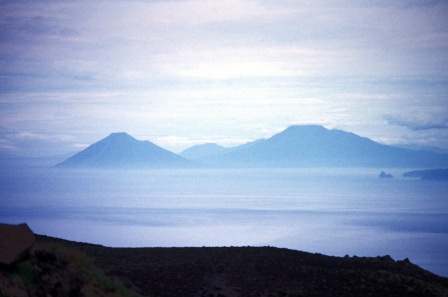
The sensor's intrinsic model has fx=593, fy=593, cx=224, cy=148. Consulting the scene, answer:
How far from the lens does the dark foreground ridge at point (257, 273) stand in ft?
49.1

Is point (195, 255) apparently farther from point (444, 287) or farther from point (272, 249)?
point (444, 287)

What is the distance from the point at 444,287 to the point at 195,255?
7728 mm

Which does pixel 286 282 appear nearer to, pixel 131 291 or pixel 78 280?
pixel 131 291

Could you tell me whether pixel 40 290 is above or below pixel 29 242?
below

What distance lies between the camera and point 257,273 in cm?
1625

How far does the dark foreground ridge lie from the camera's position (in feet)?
49.1

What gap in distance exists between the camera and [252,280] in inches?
613

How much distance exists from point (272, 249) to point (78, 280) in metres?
9.33

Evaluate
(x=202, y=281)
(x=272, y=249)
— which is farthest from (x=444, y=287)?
(x=202, y=281)

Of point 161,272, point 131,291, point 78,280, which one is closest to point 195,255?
point 161,272

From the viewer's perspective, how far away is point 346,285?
53.2ft

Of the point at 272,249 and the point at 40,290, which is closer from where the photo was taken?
the point at 40,290

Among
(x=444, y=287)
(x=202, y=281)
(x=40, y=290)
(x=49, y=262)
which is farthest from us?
(x=444, y=287)

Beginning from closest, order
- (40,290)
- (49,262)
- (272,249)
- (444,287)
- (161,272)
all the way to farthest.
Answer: (40,290) < (49,262) < (161,272) < (444,287) < (272,249)
